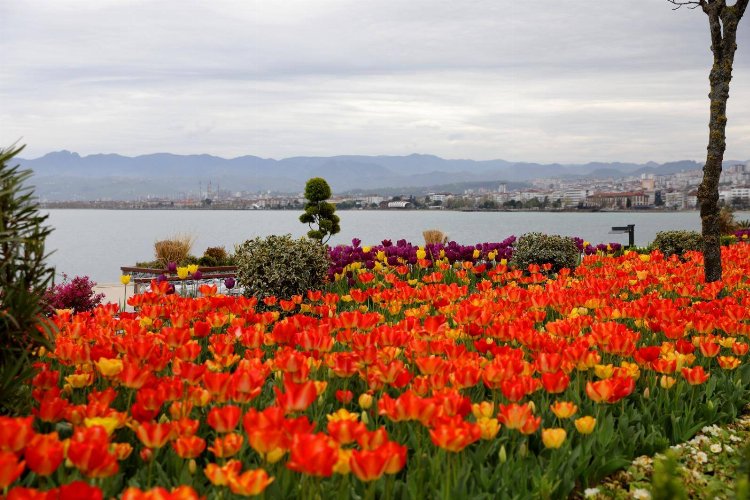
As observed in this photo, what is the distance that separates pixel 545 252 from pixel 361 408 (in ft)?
35.0

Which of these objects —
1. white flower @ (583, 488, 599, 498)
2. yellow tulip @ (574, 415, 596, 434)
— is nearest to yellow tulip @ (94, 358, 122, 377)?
yellow tulip @ (574, 415, 596, 434)

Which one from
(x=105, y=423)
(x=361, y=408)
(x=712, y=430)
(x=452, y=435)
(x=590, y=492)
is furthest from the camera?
(x=712, y=430)

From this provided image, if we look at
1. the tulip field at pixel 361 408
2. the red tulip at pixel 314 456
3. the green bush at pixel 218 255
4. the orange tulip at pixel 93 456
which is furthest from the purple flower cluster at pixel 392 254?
the green bush at pixel 218 255

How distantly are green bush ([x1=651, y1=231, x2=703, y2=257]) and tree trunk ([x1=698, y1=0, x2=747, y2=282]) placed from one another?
714 cm

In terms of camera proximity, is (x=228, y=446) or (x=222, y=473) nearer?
(x=222, y=473)

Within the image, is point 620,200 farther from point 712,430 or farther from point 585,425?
point 585,425

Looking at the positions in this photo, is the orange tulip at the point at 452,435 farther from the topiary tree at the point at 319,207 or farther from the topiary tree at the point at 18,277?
the topiary tree at the point at 319,207

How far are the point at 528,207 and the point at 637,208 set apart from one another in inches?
924

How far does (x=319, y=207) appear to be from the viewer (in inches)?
1117

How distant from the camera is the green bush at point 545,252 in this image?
49.8ft

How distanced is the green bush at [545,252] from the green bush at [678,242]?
16.1 ft

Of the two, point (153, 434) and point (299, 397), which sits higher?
point (299, 397)

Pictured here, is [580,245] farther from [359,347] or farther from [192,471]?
[192,471]

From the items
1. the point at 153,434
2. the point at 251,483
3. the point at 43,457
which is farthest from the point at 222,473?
the point at 43,457
